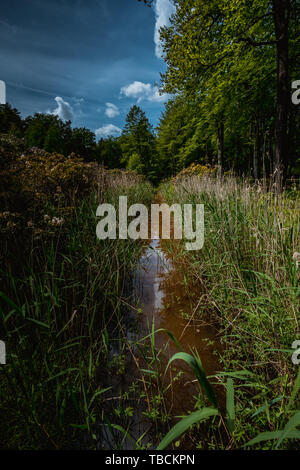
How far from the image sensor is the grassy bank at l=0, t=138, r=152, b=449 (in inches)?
38.8

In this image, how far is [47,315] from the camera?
125cm

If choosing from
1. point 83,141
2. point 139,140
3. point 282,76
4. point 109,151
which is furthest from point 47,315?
point 109,151

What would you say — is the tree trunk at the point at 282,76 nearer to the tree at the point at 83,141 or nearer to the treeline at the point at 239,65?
the treeline at the point at 239,65

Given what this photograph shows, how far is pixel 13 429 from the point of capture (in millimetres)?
990

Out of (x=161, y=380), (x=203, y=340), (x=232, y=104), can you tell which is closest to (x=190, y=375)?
(x=161, y=380)

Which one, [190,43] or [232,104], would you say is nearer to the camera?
[190,43]

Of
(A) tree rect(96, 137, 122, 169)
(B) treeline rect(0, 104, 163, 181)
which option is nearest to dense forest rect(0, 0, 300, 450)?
(B) treeline rect(0, 104, 163, 181)

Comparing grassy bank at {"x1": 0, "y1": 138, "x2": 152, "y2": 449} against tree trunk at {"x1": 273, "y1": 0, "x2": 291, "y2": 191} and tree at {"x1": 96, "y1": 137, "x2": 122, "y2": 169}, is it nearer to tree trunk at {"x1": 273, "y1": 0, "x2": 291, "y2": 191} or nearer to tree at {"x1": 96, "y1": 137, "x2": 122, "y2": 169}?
tree trunk at {"x1": 273, "y1": 0, "x2": 291, "y2": 191}

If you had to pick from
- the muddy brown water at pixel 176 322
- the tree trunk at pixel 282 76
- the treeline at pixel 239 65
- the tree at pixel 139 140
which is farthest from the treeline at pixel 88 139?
the muddy brown water at pixel 176 322

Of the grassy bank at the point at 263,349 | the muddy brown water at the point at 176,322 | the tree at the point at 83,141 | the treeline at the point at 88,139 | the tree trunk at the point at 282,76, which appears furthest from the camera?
the tree at the point at 83,141

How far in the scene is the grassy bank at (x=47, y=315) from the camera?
0.98m

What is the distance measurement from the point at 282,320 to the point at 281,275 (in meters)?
0.39

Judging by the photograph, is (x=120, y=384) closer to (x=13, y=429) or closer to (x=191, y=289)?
(x=13, y=429)
